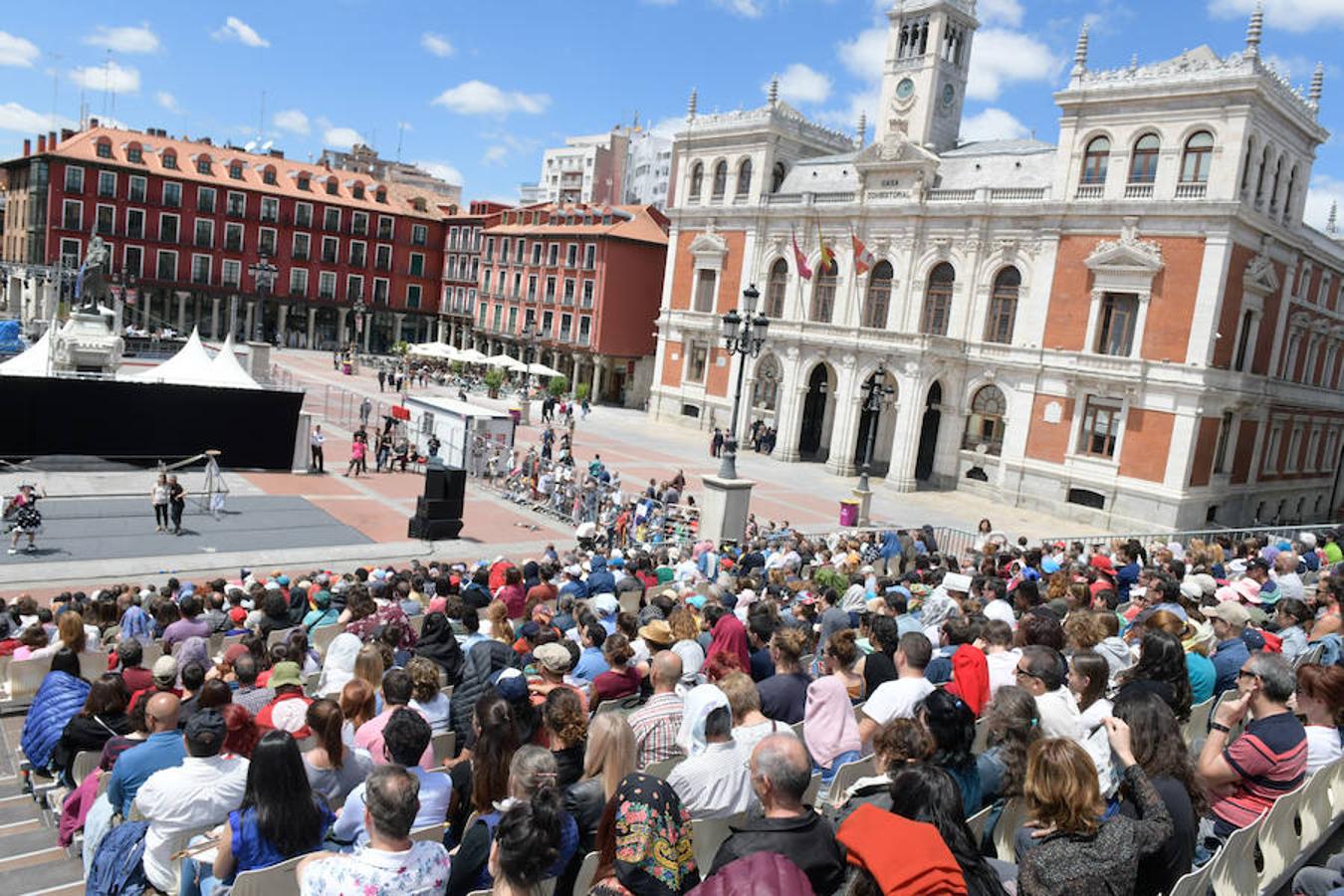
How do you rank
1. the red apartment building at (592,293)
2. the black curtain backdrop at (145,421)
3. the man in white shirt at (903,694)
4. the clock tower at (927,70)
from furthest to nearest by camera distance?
the red apartment building at (592,293) < the clock tower at (927,70) < the black curtain backdrop at (145,421) < the man in white shirt at (903,694)

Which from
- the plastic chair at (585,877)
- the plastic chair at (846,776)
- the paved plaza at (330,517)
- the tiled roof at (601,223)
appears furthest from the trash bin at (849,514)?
the tiled roof at (601,223)

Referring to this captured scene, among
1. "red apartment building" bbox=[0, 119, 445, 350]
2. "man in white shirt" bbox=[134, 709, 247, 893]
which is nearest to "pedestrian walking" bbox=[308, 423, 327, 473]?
"man in white shirt" bbox=[134, 709, 247, 893]

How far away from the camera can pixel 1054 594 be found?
478 inches

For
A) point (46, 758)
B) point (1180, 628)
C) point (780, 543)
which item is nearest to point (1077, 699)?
point (1180, 628)

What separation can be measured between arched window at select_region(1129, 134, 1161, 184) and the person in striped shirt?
31.5 meters

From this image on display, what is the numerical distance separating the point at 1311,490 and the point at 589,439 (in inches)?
1243

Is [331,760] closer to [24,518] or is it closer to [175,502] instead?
[24,518]

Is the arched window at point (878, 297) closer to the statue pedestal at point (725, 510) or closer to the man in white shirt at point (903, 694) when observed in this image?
the statue pedestal at point (725, 510)

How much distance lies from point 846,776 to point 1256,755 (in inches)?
94.5

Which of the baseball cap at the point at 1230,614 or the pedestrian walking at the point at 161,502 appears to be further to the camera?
the pedestrian walking at the point at 161,502

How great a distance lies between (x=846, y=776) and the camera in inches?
249

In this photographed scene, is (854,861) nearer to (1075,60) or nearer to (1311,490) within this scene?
(1075,60)

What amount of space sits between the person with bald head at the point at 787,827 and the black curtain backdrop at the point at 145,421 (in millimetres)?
26406

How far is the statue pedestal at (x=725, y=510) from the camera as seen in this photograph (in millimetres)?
20219
